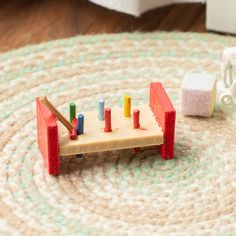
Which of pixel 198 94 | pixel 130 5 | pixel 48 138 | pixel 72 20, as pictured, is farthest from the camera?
pixel 72 20

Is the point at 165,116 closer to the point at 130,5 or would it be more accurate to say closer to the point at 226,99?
the point at 226,99

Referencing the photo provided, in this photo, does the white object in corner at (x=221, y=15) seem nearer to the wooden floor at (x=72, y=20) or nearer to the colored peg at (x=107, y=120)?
the wooden floor at (x=72, y=20)

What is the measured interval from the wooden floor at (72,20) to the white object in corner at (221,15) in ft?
0.14

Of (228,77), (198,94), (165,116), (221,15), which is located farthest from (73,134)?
(221,15)

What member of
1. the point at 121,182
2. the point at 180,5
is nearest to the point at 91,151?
the point at 121,182

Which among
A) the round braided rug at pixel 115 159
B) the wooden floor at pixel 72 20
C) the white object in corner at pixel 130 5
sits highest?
the white object in corner at pixel 130 5

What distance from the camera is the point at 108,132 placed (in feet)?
4.10

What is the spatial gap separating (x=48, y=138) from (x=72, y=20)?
0.64 m

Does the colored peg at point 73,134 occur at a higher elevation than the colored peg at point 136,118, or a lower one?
lower

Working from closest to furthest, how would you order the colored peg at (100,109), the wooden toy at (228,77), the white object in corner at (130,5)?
the colored peg at (100,109) → the wooden toy at (228,77) → the white object in corner at (130,5)

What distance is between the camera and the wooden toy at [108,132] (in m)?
1.21

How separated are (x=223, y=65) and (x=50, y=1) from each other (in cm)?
60

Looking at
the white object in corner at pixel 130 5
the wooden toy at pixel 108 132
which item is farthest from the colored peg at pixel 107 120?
the white object in corner at pixel 130 5

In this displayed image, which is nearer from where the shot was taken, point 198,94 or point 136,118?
point 136,118
